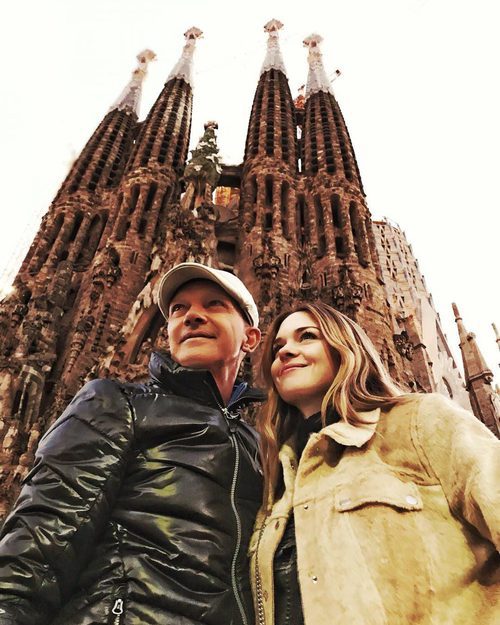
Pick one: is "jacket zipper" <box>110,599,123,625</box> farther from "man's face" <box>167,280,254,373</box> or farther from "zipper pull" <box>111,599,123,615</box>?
"man's face" <box>167,280,254,373</box>

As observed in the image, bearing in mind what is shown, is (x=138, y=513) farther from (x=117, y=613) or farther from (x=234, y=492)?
(x=234, y=492)

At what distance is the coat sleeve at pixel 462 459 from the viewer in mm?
1475

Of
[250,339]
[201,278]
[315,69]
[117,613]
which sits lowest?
[117,613]

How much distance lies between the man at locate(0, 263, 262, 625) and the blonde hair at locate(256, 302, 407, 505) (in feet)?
0.60

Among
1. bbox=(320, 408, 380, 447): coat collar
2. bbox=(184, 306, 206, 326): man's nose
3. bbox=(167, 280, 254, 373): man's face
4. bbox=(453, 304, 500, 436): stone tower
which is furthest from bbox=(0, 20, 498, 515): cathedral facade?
bbox=(320, 408, 380, 447): coat collar

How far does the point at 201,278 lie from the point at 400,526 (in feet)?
6.74

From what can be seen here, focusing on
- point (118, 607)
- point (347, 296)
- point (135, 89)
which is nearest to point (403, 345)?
point (347, 296)

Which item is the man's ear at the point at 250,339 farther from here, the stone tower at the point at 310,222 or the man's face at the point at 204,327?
the stone tower at the point at 310,222

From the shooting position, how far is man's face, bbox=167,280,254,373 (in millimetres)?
2920

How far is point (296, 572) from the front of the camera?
6.72 feet

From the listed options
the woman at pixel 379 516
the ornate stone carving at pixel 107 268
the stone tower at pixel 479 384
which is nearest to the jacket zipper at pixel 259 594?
the woman at pixel 379 516

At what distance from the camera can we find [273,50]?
33656 millimetres

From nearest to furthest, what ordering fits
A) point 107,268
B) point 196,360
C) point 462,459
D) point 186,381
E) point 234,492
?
point 462,459 < point 234,492 < point 186,381 < point 196,360 < point 107,268

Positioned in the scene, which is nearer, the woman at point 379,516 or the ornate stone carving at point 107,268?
the woman at point 379,516
